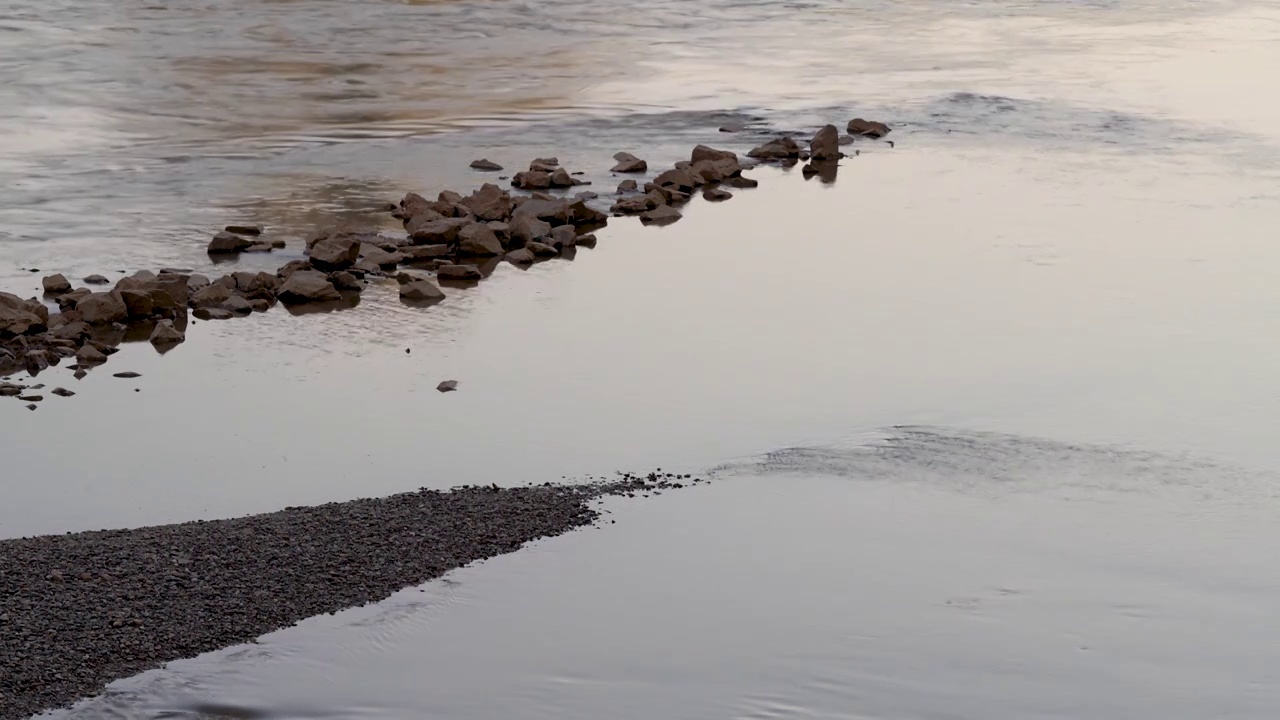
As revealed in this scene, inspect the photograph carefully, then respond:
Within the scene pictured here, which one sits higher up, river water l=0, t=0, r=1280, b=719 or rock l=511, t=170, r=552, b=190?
rock l=511, t=170, r=552, b=190

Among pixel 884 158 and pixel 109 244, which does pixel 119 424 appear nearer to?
pixel 109 244

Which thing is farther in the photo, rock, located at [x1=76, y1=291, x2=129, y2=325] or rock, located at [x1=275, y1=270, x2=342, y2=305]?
rock, located at [x1=275, y1=270, x2=342, y2=305]

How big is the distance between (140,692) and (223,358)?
4614 millimetres

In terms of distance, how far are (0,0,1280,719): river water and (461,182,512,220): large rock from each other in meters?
0.86

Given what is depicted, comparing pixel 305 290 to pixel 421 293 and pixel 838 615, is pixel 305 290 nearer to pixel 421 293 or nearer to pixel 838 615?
pixel 421 293

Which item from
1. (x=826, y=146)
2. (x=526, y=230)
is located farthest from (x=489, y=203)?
(x=826, y=146)

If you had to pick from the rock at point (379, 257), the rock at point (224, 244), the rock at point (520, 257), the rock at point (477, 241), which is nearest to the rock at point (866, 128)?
the rock at point (520, 257)

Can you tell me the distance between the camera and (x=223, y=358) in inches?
405

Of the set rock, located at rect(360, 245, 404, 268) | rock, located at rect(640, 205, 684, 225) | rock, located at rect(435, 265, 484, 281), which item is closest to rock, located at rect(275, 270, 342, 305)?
rock, located at rect(360, 245, 404, 268)

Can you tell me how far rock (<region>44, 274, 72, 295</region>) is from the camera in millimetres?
11227

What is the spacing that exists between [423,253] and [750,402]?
4082mm

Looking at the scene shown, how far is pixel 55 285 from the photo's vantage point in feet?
36.9

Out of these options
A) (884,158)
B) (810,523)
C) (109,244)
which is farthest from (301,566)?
(884,158)

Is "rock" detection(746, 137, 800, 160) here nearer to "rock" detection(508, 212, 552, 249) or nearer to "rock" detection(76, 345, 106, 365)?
"rock" detection(508, 212, 552, 249)
